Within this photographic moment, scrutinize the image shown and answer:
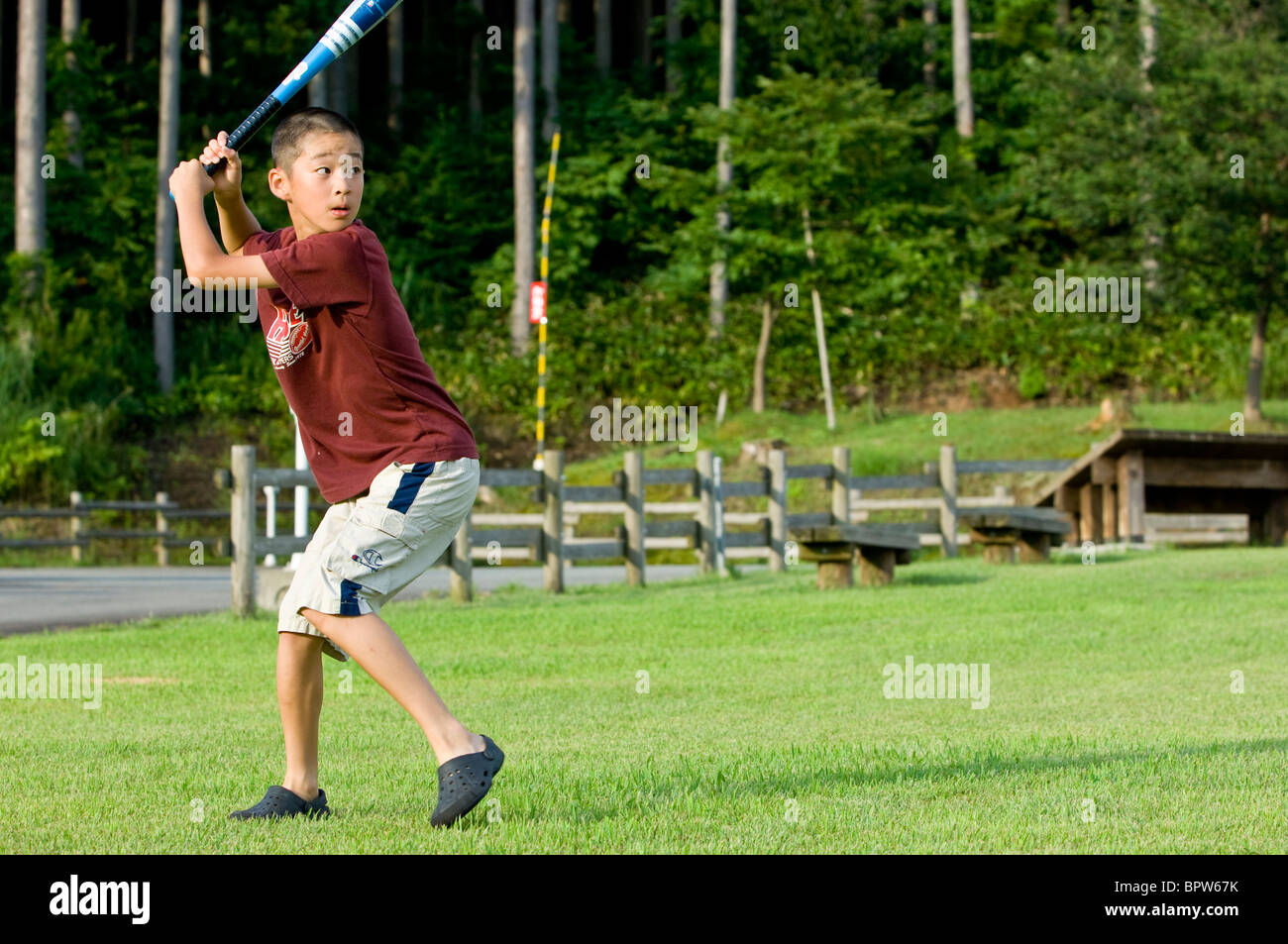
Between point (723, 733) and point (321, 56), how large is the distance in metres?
3.65

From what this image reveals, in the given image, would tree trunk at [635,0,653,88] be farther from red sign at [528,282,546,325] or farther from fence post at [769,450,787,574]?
fence post at [769,450,787,574]

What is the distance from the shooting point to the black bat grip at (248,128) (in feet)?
16.1

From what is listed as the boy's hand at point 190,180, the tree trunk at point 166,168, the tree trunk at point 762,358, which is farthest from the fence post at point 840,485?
the tree trunk at point 166,168

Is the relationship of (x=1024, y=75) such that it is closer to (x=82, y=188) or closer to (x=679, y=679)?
(x=82, y=188)

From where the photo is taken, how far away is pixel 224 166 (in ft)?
16.4

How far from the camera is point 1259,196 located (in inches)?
1032

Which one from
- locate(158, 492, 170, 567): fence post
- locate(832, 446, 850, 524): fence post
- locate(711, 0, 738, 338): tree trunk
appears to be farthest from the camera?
locate(711, 0, 738, 338): tree trunk

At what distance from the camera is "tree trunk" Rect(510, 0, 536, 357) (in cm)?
3325

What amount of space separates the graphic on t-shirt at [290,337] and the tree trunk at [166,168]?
2740cm

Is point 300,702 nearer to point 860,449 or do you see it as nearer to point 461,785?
point 461,785

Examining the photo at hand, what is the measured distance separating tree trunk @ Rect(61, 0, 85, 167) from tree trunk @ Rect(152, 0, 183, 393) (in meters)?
2.92
